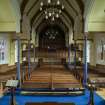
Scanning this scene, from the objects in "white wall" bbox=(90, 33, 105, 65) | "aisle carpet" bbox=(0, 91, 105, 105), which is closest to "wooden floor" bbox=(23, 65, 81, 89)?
"aisle carpet" bbox=(0, 91, 105, 105)

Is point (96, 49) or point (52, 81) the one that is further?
point (96, 49)

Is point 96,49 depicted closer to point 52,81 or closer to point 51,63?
point 52,81

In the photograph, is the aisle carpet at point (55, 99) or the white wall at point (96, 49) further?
the white wall at point (96, 49)

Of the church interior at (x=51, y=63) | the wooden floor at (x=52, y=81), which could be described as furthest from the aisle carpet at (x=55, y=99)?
the wooden floor at (x=52, y=81)

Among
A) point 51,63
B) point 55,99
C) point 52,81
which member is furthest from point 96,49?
point 55,99

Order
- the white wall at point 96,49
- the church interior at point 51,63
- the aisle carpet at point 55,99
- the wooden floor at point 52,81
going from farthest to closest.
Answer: the white wall at point 96,49 < the wooden floor at point 52,81 < the church interior at point 51,63 < the aisle carpet at point 55,99

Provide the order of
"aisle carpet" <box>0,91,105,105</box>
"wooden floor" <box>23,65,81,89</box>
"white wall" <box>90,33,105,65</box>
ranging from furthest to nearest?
"white wall" <box>90,33,105,65</box> < "wooden floor" <box>23,65,81,89</box> < "aisle carpet" <box>0,91,105,105</box>

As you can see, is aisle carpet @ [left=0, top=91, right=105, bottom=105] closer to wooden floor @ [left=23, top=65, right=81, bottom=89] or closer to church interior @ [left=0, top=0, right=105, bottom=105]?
church interior @ [left=0, top=0, right=105, bottom=105]

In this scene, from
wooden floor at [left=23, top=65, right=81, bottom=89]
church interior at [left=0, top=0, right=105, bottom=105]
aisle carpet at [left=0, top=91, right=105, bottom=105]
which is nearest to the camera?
aisle carpet at [left=0, top=91, right=105, bottom=105]

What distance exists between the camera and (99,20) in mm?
21266

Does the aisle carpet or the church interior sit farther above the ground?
the church interior

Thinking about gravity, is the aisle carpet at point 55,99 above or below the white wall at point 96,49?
below

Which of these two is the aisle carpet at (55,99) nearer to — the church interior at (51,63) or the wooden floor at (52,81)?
the church interior at (51,63)

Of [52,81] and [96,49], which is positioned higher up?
[96,49]
